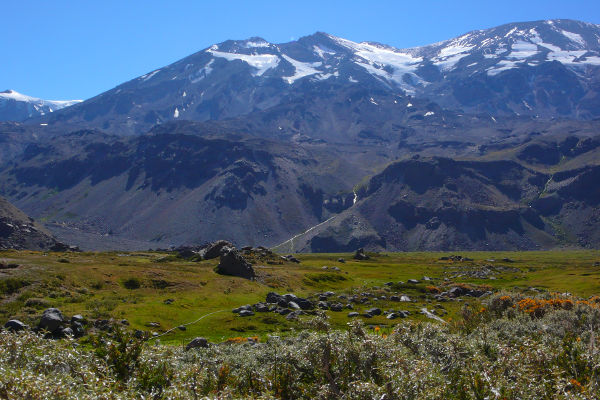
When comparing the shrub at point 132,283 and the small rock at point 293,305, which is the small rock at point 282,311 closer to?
the small rock at point 293,305

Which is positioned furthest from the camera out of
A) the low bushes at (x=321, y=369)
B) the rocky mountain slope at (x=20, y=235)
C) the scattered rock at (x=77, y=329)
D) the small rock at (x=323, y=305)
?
the rocky mountain slope at (x=20, y=235)

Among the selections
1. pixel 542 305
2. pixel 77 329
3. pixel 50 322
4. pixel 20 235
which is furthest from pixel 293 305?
pixel 20 235

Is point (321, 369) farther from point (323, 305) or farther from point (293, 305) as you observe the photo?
point (323, 305)

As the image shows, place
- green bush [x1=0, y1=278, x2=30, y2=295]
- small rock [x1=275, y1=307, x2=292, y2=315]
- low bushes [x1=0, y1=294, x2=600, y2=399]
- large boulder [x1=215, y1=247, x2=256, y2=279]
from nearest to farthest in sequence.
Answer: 1. low bushes [x1=0, y1=294, x2=600, y2=399]
2. green bush [x1=0, y1=278, x2=30, y2=295]
3. small rock [x1=275, y1=307, x2=292, y2=315]
4. large boulder [x1=215, y1=247, x2=256, y2=279]

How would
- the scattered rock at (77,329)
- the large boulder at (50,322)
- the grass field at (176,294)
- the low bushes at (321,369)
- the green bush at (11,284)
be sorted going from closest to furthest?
the low bushes at (321,369) < the large boulder at (50,322) < the scattered rock at (77,329) < the grass field at (176,294) < the green bush at (11,284)

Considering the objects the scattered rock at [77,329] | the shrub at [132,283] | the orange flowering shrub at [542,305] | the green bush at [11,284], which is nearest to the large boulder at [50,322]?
the scattered rock at [77,329]

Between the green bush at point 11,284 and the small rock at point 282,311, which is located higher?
the green bush at point 11,284

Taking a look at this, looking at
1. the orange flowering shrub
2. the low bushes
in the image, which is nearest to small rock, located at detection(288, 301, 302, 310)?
the orange flowering shrub

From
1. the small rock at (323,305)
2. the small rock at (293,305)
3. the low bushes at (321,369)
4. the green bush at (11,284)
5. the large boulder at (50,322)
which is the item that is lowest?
the small rock at (323,305)

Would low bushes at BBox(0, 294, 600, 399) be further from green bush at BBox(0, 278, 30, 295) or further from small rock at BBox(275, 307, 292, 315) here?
green bush at BBox(0, 278, 30, 295)

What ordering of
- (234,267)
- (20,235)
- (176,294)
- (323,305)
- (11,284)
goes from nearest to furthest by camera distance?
(11,284) → (176,294) → (323,305) → (234,267) → (20,235)

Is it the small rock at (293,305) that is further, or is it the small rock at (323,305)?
the small rock at (323,305)

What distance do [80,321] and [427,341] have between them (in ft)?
108

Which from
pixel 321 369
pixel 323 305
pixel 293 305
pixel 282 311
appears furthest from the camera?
pixel 323 305
